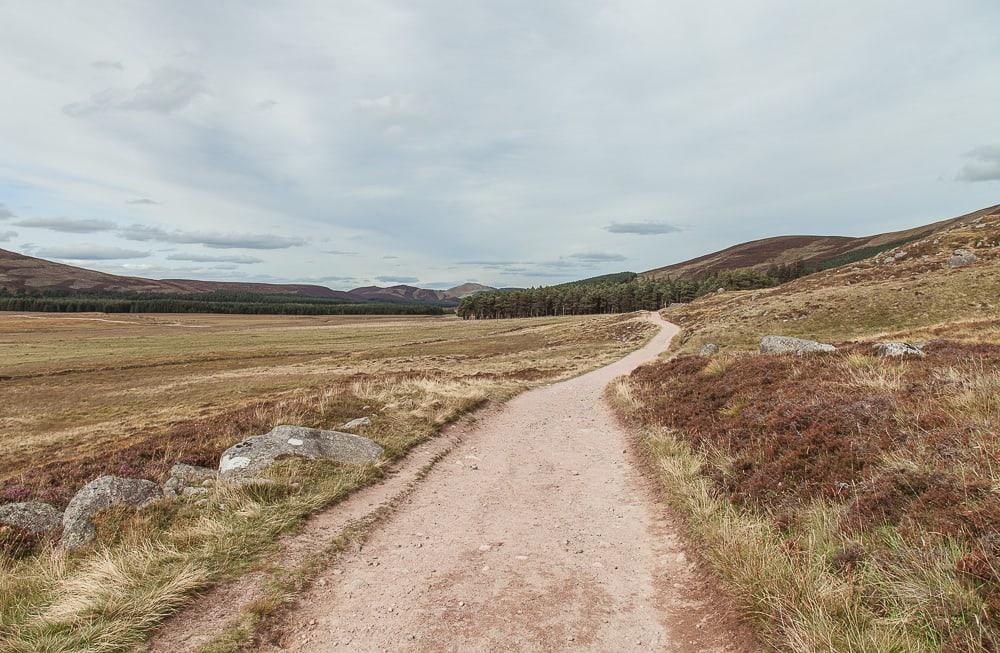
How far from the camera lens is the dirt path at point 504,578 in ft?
17.6

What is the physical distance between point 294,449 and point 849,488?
36.6 feet

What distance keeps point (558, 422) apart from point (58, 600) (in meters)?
14.5

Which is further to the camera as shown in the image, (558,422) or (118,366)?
(118,366)

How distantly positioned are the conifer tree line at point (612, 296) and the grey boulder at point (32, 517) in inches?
5723

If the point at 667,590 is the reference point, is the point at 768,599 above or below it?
above

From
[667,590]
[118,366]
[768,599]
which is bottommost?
[118,366]

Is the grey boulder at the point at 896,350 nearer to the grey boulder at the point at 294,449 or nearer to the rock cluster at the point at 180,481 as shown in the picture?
the grey boulder at the point at 294,449

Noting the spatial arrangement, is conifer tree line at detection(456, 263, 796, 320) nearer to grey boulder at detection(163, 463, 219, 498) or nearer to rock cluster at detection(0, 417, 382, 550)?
rock cluster at detection(0, 417, 382, 550)

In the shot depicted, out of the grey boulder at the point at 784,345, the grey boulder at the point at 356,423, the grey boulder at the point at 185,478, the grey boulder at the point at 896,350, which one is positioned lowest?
the grey boulder at the point at 185,478

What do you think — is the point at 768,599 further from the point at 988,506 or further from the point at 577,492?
the point at 577,492

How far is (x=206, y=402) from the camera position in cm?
3528

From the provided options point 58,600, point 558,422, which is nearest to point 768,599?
point 58,600

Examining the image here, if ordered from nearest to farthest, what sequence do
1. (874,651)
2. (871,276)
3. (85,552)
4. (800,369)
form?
(874,651), (85,552), (800,369), (871,276)

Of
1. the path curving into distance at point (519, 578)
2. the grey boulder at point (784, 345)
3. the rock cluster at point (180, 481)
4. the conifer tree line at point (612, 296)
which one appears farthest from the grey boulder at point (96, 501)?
the conifer tree line at point (612, 296)
